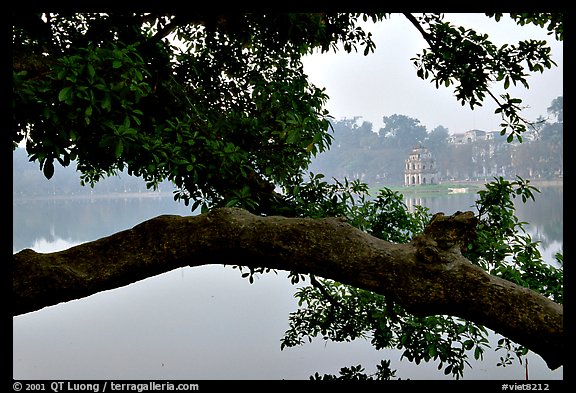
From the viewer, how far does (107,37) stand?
2330mm

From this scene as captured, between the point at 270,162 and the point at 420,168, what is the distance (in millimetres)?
1175

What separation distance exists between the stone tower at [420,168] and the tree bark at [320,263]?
1.73 metres

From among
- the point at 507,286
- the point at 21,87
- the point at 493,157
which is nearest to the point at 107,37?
the point at 21,87

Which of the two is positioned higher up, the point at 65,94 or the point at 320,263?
the point at 65,94

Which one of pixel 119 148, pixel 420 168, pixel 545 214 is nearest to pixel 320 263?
pixel 119 148

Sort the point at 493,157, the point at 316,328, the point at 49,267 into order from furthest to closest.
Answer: the point at 493,157
the point at 316,328
the point at 49,267

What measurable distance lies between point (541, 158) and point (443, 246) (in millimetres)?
1825

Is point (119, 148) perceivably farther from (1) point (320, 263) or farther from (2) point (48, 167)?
(1) point (320, 263)

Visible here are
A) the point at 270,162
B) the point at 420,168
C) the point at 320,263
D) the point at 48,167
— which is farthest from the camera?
the point at 420,168

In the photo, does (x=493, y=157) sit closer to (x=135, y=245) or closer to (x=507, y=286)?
(x=507, y=286)

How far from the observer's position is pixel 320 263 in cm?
138

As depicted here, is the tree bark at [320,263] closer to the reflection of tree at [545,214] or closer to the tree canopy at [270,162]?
the tree canopy at [270,162]

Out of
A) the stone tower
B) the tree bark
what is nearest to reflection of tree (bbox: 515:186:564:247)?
the stone tower

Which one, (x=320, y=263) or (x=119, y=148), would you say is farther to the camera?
(x=119, y=148)
